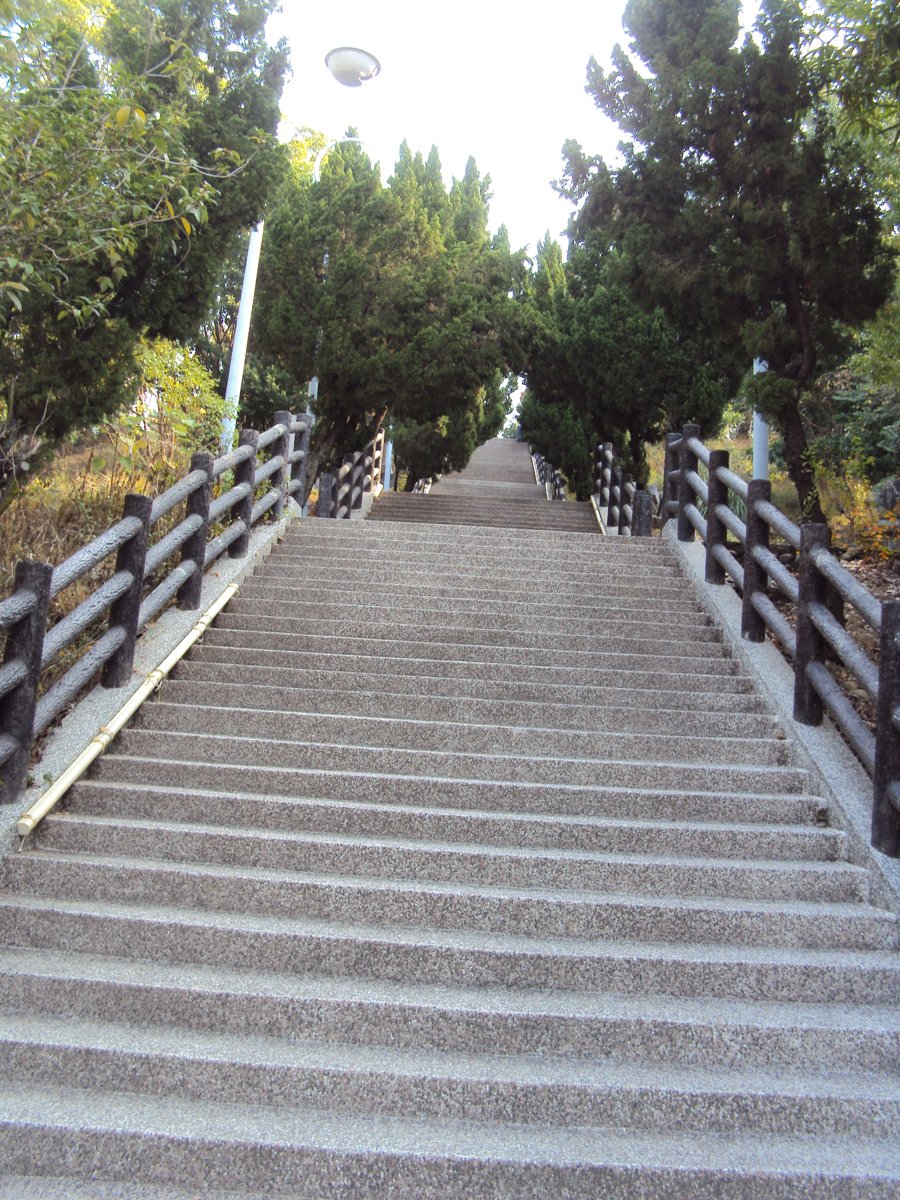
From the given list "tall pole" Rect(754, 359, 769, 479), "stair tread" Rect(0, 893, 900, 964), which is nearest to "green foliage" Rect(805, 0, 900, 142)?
"tall pole" Rect(754, 359, 769, 479)

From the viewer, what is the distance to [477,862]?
337 cm

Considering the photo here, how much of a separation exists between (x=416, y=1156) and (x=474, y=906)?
96cm

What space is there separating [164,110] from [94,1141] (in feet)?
15.1

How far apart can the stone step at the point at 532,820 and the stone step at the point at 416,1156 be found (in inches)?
47.9

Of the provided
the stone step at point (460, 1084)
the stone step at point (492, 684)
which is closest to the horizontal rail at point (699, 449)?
the stone step at point (492, 684)

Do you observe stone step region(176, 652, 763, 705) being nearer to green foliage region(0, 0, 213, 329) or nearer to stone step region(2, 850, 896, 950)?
stone step region(2, 850, 896, 950)

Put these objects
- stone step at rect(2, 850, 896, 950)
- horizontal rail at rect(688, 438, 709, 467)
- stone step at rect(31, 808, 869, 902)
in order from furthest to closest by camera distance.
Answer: horizontal rail at rect(688, 438, 709, 467) → stone step at rect(31, 808, 869, 902) → stone step at rect(2, 850, 896, 950)

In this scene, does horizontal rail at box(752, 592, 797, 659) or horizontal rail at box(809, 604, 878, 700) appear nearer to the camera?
horizontal rail at box(809, 604, 878, 700)

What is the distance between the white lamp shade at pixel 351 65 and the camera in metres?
10.1

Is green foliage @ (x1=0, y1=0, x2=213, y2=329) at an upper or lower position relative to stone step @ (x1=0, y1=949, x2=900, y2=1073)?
upper

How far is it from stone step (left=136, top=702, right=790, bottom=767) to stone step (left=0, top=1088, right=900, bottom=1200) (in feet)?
6.47

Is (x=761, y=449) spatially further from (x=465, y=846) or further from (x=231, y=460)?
(x=465, y=846)

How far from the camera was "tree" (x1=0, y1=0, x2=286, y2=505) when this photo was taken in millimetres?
4023

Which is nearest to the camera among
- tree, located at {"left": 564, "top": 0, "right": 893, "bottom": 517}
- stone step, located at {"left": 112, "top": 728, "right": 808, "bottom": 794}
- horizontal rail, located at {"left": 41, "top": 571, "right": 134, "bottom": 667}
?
horizontal rail, located at {"left": 41, "top": 571, "right": 134, "bottom": 667}
